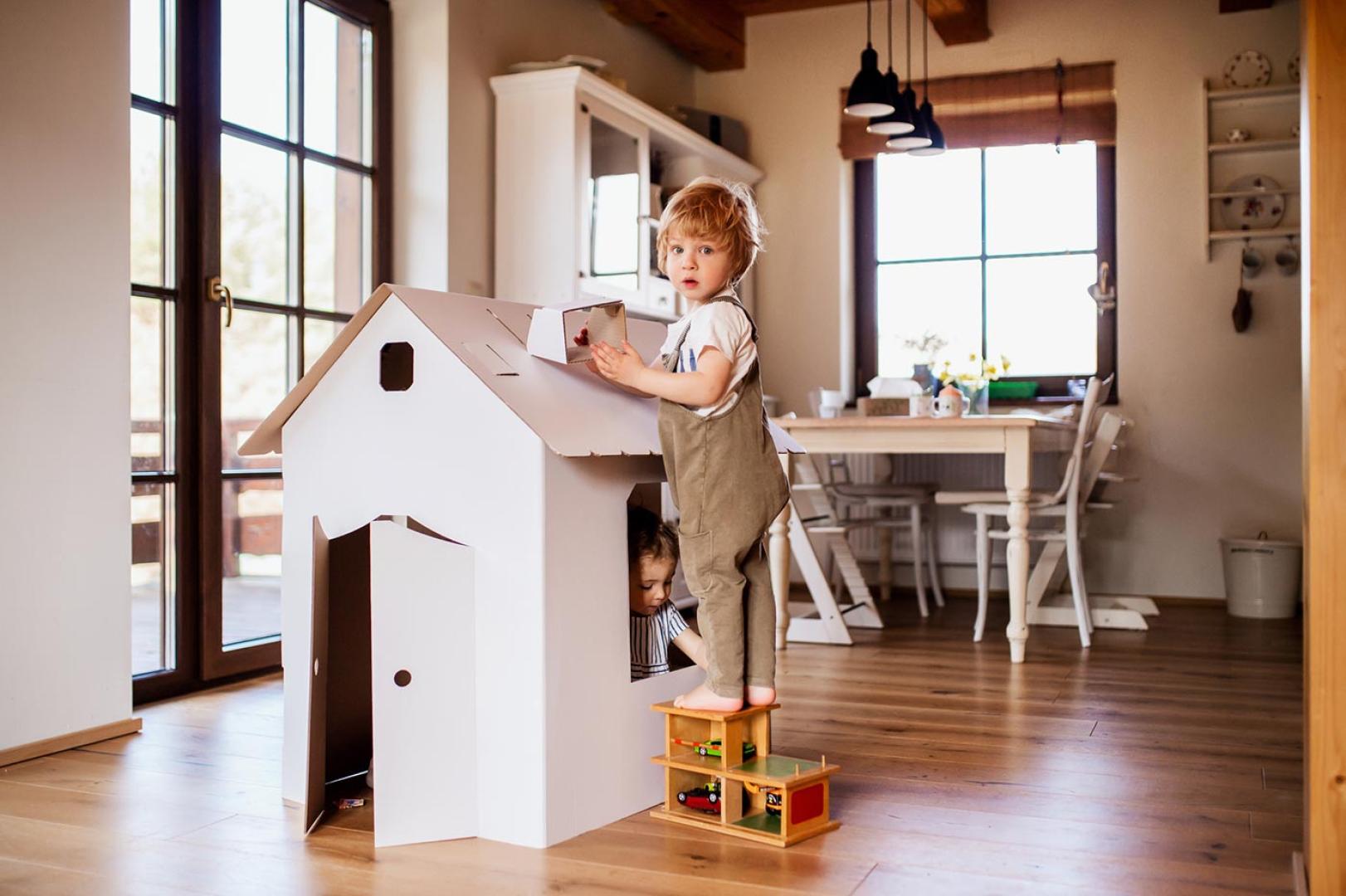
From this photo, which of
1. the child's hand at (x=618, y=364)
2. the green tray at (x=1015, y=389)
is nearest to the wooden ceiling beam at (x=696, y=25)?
the green tray at (x=1015, y=389)

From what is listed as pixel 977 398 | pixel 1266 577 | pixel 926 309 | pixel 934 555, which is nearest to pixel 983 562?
pixel 977 398

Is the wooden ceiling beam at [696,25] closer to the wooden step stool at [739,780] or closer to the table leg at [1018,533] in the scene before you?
the table leg at [1018,533]

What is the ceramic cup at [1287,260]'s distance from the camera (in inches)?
195

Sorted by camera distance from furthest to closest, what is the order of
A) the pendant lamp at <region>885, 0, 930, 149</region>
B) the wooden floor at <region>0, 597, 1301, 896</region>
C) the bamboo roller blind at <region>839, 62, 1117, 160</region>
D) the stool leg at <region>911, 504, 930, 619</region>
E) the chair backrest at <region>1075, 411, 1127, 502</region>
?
the bamboo roller blind at <region>839, 62, 1117, 160</region>
the stool leg at <region>911, 504, 930, 619</region>
the pendant lamp at <region>885, 0, 930, 149</region>
the chair backrest at <region>1075, 411, 1127, 502</region>
the wooden floor at <region>0, 597, 1301, 896</region>

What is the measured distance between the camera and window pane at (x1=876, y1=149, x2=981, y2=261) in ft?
18.4

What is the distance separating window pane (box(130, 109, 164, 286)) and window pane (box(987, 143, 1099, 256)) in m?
3.61

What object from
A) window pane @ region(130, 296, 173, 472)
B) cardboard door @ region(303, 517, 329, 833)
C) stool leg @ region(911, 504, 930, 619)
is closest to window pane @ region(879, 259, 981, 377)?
stool leg @ region(911, 504, 930, 619)

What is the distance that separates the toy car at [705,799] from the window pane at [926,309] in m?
3.72

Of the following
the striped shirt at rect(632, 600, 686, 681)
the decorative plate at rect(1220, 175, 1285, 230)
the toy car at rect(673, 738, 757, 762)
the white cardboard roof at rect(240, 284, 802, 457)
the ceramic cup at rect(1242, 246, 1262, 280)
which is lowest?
the toy car at rect(673, 738, 757, 762)

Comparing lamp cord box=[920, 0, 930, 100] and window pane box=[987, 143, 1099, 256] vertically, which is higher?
lamp cord box=[920, 0, 930, 100]

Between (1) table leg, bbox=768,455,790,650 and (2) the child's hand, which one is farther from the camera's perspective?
(1) table leg, bbox=768,455,790,650

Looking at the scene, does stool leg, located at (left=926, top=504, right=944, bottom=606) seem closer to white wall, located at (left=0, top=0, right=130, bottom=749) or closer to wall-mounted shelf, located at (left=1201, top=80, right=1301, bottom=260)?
wall-mounted shelf, located at (left=1201, top=80, right=1301, bottom=260)

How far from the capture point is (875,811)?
7.05 feet

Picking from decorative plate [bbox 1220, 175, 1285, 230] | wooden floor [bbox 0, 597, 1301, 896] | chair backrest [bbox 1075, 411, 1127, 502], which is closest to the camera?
wooden floor [bbox 0, 597, 1301, 896]
